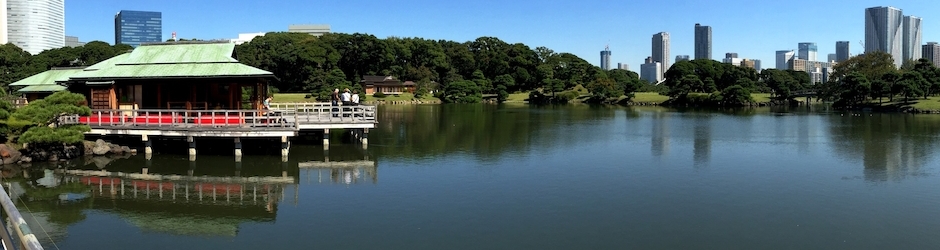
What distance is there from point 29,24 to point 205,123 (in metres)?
137

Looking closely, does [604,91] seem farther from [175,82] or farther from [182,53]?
[175,82]

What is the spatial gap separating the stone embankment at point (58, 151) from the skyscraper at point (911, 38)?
659ft

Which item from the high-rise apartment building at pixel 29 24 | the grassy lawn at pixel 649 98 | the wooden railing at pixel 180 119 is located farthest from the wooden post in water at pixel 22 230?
the high-rise apartment building at pixel 29 24

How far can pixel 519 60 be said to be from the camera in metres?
83.6

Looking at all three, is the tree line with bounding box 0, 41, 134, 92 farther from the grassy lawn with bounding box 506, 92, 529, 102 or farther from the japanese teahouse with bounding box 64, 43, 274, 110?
the grassy lawn with bounding box 506, 92, 529, 102

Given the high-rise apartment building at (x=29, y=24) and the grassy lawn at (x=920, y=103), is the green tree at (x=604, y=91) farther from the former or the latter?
the high-rise apartment building at (x=29, y=24)

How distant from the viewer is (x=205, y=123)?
65.1ft

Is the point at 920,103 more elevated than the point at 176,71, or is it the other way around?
the point at 176,71

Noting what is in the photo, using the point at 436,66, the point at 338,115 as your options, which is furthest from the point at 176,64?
the point at 436,66

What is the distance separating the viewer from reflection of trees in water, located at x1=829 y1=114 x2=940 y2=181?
713 inches

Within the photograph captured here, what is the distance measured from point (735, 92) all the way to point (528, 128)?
36351mm

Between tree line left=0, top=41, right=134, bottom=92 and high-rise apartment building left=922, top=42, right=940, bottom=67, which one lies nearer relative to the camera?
tree line left=0, top=41, right=134, bottom=92

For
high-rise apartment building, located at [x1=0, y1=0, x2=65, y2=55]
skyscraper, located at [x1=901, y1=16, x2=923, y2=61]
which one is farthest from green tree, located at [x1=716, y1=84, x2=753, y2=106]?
skyscraper, located at [x1=901, y1=16, x2=923, y2=61]

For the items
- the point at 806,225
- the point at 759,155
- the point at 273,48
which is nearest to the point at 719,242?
the point at 806,225
